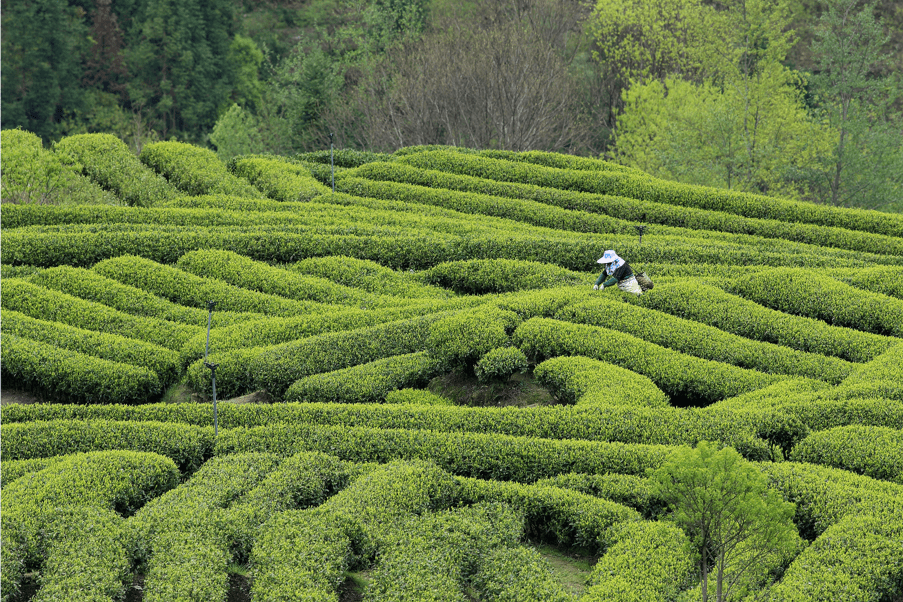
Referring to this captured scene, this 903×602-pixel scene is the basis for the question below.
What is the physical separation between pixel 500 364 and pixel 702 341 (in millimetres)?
3909

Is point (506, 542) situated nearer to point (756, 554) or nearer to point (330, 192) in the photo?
point (756, 554)

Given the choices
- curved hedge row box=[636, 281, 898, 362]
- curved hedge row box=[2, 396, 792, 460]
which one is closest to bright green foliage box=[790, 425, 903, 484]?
curved hedge row box=[2, 396, 792, 460]

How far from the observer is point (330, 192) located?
25.3 metres

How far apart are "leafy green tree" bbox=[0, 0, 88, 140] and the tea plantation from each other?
36.3m

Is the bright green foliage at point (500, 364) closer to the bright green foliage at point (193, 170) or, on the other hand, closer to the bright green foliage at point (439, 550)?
the bright green foliage at point (439, 550)

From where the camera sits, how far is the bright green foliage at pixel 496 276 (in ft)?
60.1

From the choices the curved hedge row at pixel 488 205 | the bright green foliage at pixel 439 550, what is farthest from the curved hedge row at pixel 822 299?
the bright green foliage at pixel 439 550

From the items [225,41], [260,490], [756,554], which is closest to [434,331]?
[260,490]

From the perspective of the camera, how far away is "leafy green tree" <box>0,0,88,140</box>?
55.6 m

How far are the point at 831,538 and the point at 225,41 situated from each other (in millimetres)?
65627

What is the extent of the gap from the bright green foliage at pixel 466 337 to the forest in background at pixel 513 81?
20236 mm

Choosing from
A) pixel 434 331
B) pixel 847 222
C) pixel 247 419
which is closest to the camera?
pixel 247 419

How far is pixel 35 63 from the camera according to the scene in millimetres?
56062

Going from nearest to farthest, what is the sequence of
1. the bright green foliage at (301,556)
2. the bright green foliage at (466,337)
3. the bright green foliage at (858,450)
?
the bright green foliage at (301,556) < the bright green foliage at (858,450) < the bright green foliage at (466,337)
